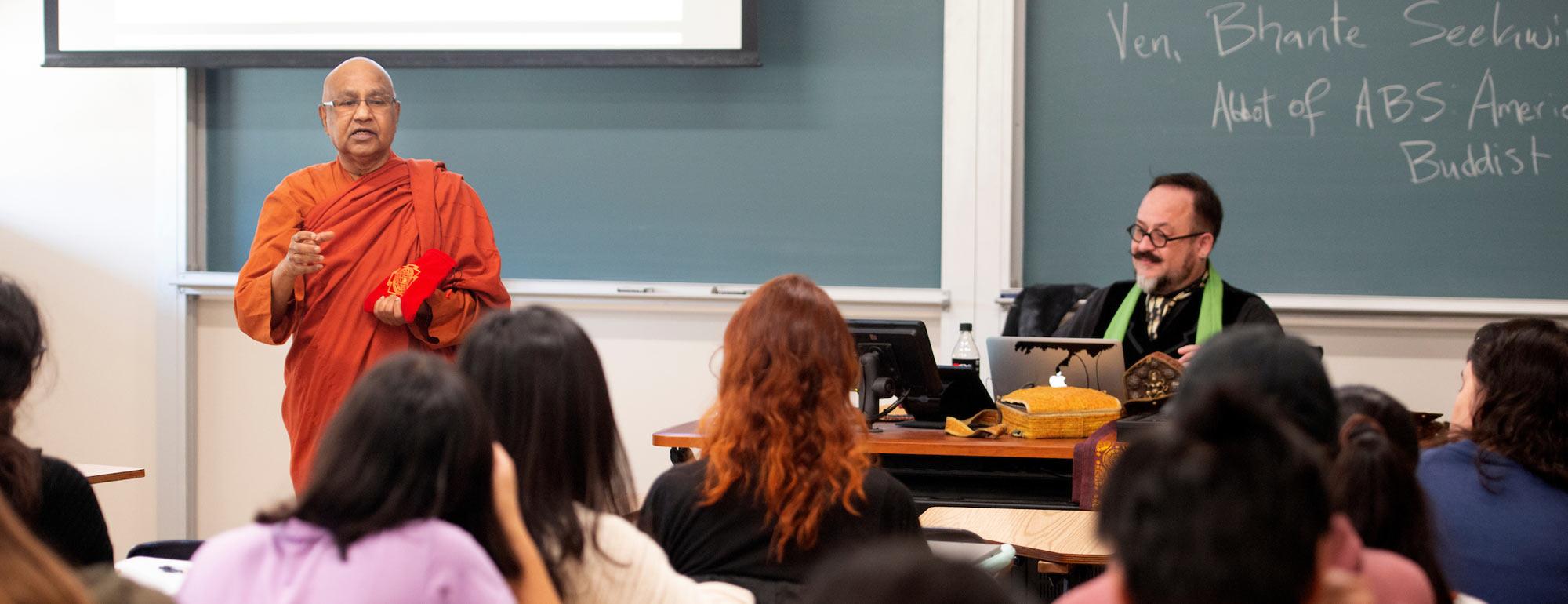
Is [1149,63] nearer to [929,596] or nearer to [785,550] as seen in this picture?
[785,550]

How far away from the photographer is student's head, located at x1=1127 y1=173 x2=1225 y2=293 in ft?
12.6

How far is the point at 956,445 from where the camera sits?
10.0 feet

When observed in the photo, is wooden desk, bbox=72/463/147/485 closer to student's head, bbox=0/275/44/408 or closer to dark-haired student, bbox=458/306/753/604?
student's head, bbox=0/275/44/408

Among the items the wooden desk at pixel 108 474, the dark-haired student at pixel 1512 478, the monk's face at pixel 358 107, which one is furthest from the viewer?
the monk's face at pixel 358 107

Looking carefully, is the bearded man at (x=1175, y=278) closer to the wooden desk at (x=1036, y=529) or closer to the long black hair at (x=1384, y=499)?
the wooden desk at (x=1036, y=529)

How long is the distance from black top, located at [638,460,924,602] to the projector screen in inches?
104

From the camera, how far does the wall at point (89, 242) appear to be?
5004mm

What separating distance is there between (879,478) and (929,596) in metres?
1.08

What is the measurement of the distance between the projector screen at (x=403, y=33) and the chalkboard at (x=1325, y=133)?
3.66 feet

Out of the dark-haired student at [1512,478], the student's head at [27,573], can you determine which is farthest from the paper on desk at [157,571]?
the dark-haired student at [1512,478]

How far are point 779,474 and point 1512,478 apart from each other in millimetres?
1088

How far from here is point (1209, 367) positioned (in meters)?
1.44

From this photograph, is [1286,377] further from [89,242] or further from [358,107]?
[89,242]

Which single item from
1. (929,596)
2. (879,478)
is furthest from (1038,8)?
(929,596)
